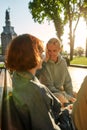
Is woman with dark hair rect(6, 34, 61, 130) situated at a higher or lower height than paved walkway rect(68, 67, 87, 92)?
higher

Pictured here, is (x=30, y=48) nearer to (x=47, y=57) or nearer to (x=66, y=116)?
(x=66, y=116)

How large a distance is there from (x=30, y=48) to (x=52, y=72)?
369cm

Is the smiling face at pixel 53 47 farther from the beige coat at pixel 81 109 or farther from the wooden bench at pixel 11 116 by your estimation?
the beige coat at pixel 81 109

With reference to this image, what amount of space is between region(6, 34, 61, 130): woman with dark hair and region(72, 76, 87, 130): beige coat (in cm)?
35

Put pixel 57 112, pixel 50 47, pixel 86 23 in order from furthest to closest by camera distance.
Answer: pixel 86 23
pixel 50 47
pixel 57 112

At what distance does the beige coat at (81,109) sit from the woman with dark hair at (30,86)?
0.35 meters

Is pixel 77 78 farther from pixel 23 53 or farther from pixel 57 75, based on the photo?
pixel 23 53

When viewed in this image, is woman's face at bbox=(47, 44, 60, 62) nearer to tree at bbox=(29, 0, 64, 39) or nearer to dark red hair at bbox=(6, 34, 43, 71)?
dark red hair at bbox=(6, 34, 43, 71)

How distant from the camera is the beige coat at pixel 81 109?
3164 millimetres

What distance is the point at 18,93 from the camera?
359cm

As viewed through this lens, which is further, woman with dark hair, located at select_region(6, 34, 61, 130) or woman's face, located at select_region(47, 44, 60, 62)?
woman's face, located at select_region(47, 44, 60, 62)

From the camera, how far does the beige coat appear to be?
3.16m

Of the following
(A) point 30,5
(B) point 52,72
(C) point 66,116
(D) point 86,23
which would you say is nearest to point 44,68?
(B) point 52,72

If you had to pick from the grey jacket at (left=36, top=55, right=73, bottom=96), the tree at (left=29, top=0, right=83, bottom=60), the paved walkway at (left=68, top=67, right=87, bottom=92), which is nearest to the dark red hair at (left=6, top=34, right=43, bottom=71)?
the grey jacket at (left=36, top=55, right=73, bottom=96)
